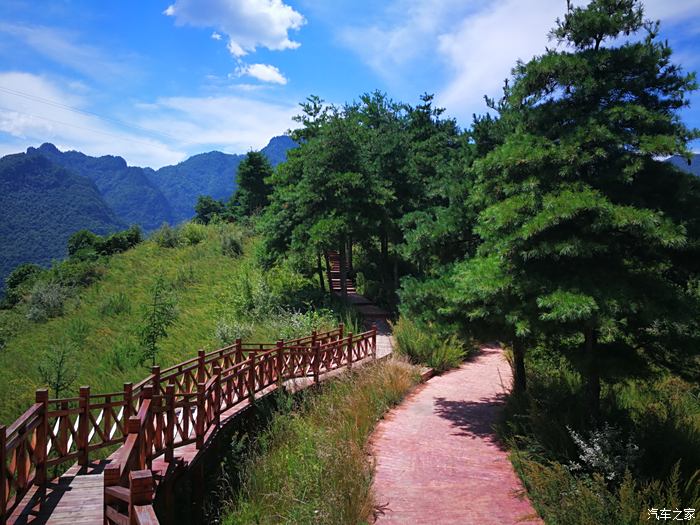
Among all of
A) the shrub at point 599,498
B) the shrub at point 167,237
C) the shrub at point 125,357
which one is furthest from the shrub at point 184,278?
the shrub at point 599,498

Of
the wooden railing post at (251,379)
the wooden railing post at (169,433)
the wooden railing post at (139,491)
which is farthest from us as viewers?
the wooden railing post at (251,379)

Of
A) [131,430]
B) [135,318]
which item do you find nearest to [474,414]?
[131,430]

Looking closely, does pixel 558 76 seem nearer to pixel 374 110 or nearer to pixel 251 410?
pixel 251 410

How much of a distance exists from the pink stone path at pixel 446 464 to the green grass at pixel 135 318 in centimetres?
773

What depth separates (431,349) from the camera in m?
14.3

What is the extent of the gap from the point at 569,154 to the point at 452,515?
15.7 feet

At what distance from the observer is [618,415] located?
750 centimetres

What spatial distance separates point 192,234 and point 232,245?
6843 mm

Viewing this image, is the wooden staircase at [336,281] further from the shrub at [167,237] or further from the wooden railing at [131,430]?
the shrub at [167,237]

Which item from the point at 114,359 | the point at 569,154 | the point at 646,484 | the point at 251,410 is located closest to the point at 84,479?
the point at 251,410

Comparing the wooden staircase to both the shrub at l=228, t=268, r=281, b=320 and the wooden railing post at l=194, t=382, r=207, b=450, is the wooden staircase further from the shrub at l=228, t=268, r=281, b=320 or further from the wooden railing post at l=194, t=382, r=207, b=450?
the wooden railing post at l=194, t=382, r=207, b=450

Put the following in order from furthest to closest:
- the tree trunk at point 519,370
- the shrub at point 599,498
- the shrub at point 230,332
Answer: the shrub at point 230,332 → the tree trunk at point 519,370 → the shrub at point 599,498

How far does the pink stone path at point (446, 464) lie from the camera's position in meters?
5.99

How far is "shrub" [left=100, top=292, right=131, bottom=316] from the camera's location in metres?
24.4
